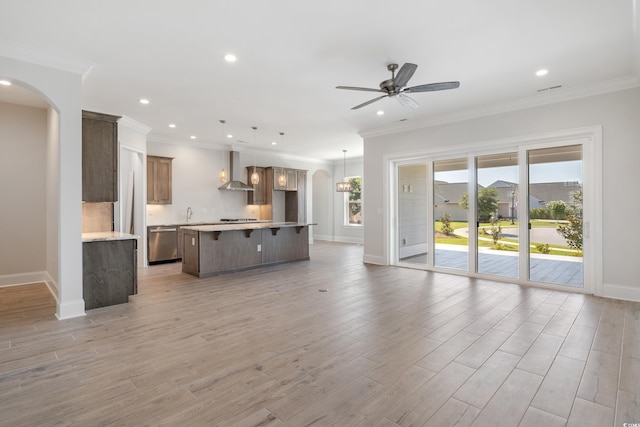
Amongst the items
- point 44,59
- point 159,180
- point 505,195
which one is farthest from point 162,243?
point 505,195

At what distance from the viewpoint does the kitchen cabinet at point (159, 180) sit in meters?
7.26

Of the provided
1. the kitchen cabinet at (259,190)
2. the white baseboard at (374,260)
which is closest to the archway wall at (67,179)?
the white baseboard at (374,260)

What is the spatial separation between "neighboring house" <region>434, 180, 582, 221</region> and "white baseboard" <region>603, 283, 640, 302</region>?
1304mm

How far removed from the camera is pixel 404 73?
3.32 meters

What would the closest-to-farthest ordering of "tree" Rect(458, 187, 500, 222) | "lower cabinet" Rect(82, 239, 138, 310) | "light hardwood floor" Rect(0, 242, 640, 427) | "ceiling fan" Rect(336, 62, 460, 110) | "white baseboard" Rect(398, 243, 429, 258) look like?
"light hardwood floor" Rect(0, 242, 640, 427) < "ceiling fan" Rect(336, 62, 460, 110) < "lower cabinet" Rect(82, 239, 138, 310) < "tree" Rect(458, 187, 500, 222) < "white baseboard" Rect(398, 243, 429, 258)

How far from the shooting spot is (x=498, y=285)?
16.7 feet

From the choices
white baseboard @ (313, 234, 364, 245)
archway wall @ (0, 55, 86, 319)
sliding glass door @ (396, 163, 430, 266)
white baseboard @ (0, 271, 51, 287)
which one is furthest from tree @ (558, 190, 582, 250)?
white baseboard @ (0, 271, 51, 287)

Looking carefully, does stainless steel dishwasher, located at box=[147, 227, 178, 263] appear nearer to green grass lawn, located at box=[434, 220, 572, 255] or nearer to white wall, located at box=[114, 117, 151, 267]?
white wall, located at box=[114, 117, 151, 267]

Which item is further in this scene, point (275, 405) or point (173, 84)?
point (173, 84)

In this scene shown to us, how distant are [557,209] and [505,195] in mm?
754

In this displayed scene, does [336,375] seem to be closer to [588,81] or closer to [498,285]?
[498,285]

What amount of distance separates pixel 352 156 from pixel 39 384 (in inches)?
378

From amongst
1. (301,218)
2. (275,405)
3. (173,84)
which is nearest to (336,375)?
(275,405)

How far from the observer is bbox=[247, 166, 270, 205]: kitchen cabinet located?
930 centimetres
